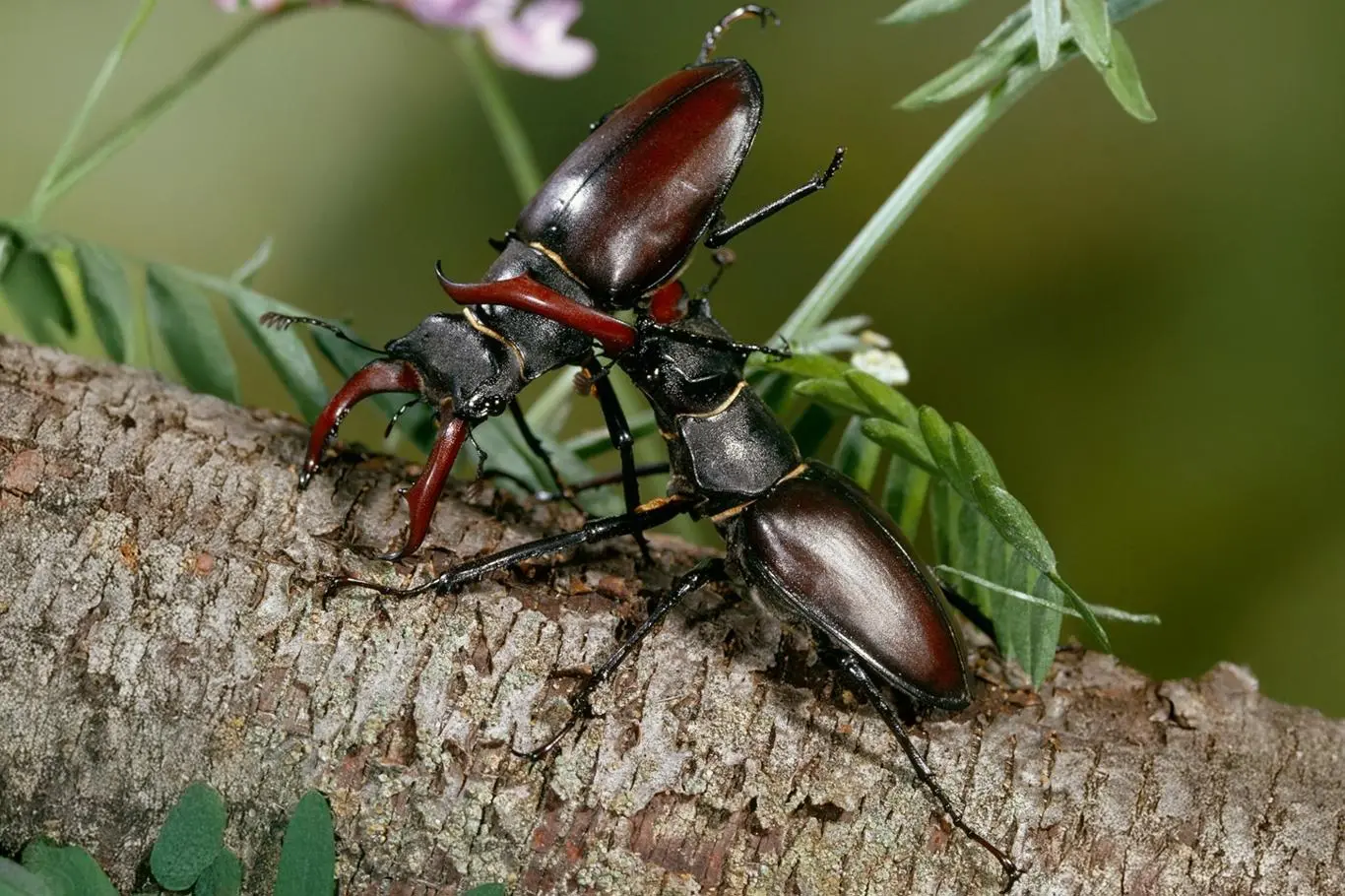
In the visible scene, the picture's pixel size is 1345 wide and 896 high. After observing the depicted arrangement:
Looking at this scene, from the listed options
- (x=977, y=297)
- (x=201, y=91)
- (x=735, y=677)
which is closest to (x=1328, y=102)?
(x=977, y=297)

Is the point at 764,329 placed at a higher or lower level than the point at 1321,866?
higher

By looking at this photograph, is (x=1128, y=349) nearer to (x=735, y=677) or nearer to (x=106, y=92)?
(x=735, y=677)

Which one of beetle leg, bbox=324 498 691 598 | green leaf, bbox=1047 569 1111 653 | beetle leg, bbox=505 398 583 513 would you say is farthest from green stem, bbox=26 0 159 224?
green leaf, bbox=1047 569 1111 653

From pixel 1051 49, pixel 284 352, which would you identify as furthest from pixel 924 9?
pixel 284 352

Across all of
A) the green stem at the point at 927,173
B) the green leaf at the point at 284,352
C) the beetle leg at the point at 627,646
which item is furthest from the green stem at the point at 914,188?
the green leaf at the point at 284,352

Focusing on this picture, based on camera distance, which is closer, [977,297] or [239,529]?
[239,529]

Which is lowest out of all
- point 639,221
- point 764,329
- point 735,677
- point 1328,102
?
point 735,677
